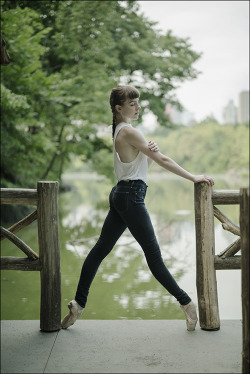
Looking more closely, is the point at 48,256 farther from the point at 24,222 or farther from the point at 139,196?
the point at 139,196

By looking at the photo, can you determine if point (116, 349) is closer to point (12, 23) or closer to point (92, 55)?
point (12, 23)

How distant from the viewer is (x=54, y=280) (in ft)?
11.2

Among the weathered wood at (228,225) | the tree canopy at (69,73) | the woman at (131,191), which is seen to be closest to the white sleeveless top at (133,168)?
the woman at (131,191)

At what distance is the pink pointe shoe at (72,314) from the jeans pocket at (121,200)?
0.77 m

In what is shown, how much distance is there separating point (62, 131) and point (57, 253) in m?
14.1

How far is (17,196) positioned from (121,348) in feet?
3.95

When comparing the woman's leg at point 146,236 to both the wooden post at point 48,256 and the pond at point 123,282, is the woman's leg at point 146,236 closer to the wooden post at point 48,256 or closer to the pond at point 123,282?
the wooden post at point 48,256

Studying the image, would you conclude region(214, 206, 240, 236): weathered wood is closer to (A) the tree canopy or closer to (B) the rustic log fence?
(B) the rustic log fence

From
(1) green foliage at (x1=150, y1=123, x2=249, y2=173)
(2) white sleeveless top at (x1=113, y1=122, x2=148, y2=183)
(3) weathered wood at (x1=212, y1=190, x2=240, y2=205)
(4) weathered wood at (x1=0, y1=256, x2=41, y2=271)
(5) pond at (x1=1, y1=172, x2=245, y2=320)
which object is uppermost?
(2) white sleeveless top at (x1=113, y1=122, x2=148, y2=183)

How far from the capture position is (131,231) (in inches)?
128

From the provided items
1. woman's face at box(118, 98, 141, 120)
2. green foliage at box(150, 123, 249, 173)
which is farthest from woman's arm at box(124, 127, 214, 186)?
green foliage at box(150, 123, 249, 173)

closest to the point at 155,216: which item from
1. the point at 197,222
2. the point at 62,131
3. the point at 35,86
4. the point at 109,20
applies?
the point at 62,131

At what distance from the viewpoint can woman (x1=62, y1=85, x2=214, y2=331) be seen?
3160 millimetres

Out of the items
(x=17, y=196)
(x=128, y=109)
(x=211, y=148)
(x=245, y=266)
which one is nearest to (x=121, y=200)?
(x=128, y=109)
